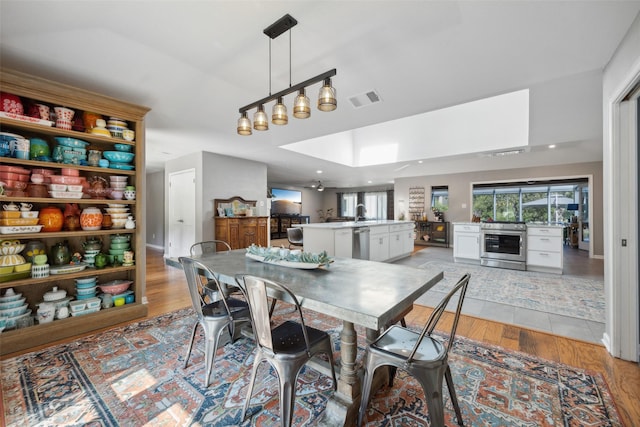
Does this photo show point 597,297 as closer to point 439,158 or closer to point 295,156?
point 439,158

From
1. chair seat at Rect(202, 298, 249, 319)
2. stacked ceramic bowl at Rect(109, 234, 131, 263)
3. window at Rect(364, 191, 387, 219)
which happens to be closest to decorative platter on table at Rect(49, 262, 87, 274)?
stacked ceramic bowl at Rect(109, 234, 131, 263)

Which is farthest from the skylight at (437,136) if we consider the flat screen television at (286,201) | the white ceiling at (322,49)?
the flat screen television at (286,201)

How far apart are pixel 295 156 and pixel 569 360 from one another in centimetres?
505

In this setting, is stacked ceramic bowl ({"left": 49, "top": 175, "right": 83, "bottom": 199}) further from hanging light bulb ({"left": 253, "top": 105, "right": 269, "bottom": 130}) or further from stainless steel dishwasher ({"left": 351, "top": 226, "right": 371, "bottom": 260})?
stainless steel dishwasher ({"left": 351, "top": 226, "right": 371, "bottom": 260})

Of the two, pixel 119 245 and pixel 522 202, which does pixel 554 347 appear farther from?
pixel 522 202

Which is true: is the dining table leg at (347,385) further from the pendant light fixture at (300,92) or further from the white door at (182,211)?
the white door at (182,211)

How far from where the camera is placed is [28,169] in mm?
2404

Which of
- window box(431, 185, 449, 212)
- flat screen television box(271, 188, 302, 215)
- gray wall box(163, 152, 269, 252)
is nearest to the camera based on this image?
gray wall box(163, 152, 269, 252)

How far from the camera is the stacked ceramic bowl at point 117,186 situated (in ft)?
9.09

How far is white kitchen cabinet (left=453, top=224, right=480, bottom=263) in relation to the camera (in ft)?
18.0

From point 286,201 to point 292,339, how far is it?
364 inches

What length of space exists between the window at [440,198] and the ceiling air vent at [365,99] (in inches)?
251

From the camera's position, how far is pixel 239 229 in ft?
17.3

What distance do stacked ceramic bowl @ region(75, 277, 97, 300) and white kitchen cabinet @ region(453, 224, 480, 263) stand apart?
617cm
